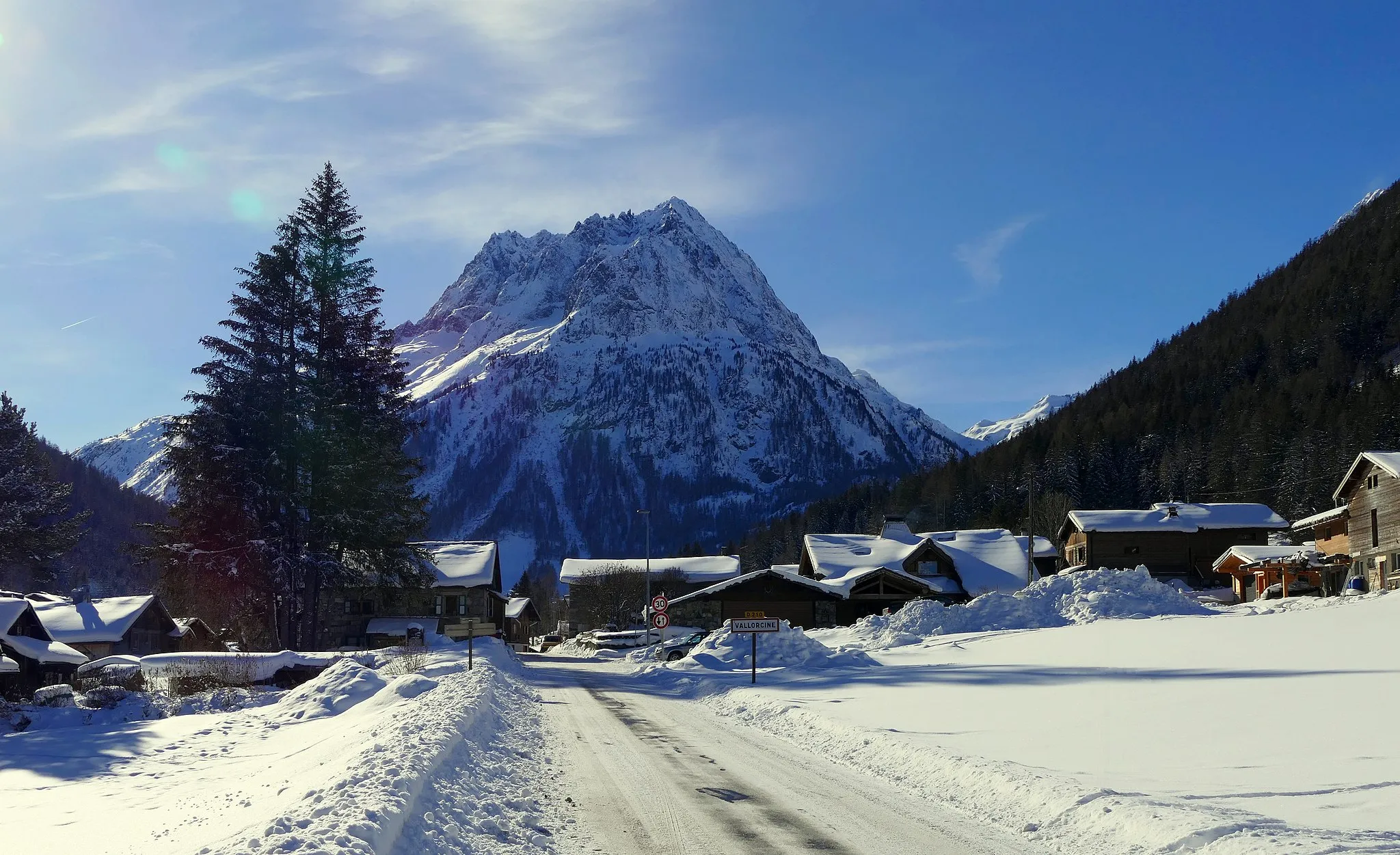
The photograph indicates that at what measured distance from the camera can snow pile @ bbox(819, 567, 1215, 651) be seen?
1692 inches

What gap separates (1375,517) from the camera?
185ft

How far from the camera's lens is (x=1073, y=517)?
87.2 m

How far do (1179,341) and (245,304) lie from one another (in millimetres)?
177380

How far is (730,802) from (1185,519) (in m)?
Answer: 84.1

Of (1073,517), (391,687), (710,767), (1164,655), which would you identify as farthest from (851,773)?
(1073,517)

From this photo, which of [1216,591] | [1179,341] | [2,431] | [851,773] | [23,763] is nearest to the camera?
[851,773]

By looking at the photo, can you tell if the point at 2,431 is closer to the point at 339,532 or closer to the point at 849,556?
the point at 339,532

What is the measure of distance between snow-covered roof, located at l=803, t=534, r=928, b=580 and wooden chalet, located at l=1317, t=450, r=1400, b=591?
28615mm

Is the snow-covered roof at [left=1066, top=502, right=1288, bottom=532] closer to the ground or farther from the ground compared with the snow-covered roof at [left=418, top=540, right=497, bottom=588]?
farther from the ground

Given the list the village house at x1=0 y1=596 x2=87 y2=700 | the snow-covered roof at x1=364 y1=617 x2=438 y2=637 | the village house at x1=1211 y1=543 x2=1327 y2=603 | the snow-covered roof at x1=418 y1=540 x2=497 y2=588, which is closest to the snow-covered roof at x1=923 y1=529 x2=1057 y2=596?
the village house at x1=1211 y1=543 x2=1327 y2=603

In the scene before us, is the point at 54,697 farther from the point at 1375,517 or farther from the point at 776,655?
the point at 1375,517

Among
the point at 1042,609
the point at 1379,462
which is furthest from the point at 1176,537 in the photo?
the point at 1042,609

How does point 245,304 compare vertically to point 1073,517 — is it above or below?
above

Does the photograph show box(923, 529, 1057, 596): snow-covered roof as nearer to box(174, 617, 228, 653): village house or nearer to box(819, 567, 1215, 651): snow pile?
box(819, 567, 1215, 651): snow pile
